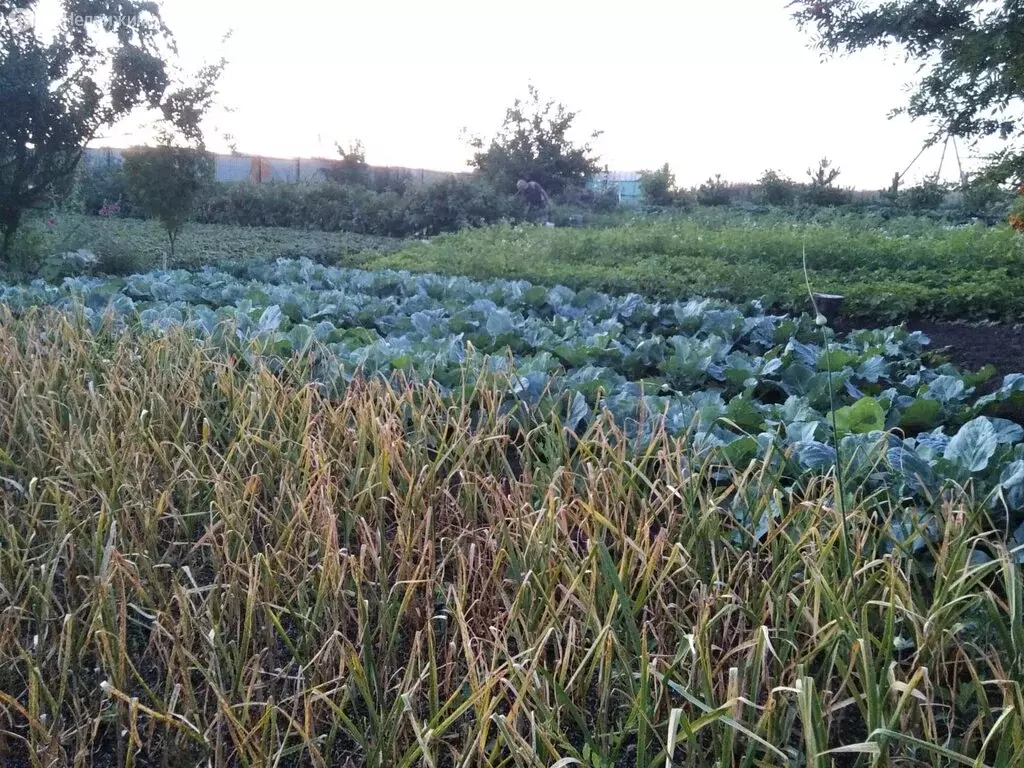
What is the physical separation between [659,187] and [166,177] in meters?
16.5

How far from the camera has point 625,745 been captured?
5.22ft

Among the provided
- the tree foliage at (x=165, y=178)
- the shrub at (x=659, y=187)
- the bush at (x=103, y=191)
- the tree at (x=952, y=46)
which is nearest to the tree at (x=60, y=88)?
the tree foliage at (x=165, y=178)

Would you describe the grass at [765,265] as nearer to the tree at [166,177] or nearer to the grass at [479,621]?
the tree at [166,177]

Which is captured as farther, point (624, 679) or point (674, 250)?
point (674, 250)

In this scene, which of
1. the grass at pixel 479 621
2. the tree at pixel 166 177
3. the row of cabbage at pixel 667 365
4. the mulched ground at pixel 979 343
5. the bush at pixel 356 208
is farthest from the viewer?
the bush at pixel 356 208

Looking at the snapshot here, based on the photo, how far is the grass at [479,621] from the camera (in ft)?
4.58

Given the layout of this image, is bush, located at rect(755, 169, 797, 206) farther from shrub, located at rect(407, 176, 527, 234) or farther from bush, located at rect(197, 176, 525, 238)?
bush, located at rect(197, 176, 525, 238)

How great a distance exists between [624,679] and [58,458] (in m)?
1.72

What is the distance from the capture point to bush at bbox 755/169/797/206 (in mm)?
22522

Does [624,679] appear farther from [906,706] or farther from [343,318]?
[343,318]

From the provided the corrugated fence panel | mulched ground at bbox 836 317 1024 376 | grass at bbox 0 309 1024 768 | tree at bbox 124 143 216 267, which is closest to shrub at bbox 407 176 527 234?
the corrugated fence panel

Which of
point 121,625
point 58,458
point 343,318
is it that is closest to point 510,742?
point 121,625

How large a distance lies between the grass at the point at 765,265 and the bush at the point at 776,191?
920 centimetres

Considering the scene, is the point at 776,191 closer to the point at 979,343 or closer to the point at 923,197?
the point at 923,197
